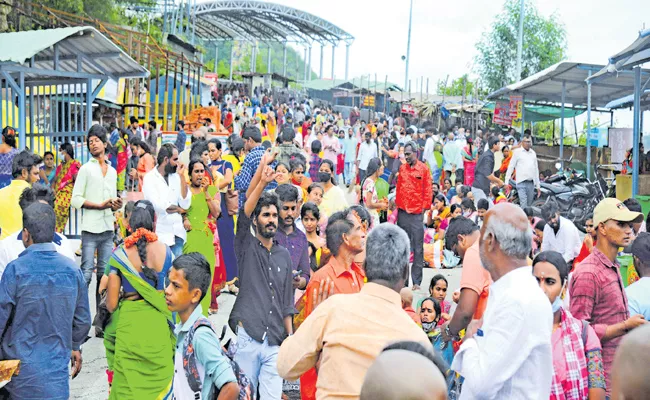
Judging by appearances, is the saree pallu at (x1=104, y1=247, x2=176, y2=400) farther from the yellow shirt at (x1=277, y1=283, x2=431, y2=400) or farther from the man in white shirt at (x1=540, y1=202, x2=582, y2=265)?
the man in white shirt at (x1=540, y1=202, x2=582, y2=265)

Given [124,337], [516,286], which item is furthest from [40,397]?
[516,286]

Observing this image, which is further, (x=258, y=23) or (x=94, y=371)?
(x=258, y=23)

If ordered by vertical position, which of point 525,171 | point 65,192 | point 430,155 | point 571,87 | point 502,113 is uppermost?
point 571,87

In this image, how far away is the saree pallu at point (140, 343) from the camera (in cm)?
561

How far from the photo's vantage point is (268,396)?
5.64 metres

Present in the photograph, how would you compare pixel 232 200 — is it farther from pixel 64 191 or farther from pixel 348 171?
pixel 348 171

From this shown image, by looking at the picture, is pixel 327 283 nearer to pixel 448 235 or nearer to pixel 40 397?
pixel 448 235

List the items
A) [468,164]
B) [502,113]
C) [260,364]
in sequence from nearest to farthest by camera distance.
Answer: [260,364], [468,164], [502,113]

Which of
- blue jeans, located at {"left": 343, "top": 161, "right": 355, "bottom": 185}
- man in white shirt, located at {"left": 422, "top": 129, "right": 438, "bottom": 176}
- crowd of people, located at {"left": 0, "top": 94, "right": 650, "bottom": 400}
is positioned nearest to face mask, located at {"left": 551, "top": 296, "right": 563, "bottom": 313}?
crowd of people, located at {"left": 0, "top": 94, "right": 650, "bottom": 400}

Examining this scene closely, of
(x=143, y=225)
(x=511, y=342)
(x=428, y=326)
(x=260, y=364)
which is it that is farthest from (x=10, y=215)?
(x=511, y=342)

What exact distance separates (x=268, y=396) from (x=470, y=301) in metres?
1.53

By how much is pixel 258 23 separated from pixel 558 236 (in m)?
59.2

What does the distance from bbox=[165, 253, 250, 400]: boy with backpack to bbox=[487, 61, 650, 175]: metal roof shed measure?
11.7 meters

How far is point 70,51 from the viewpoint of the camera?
13039 mm
